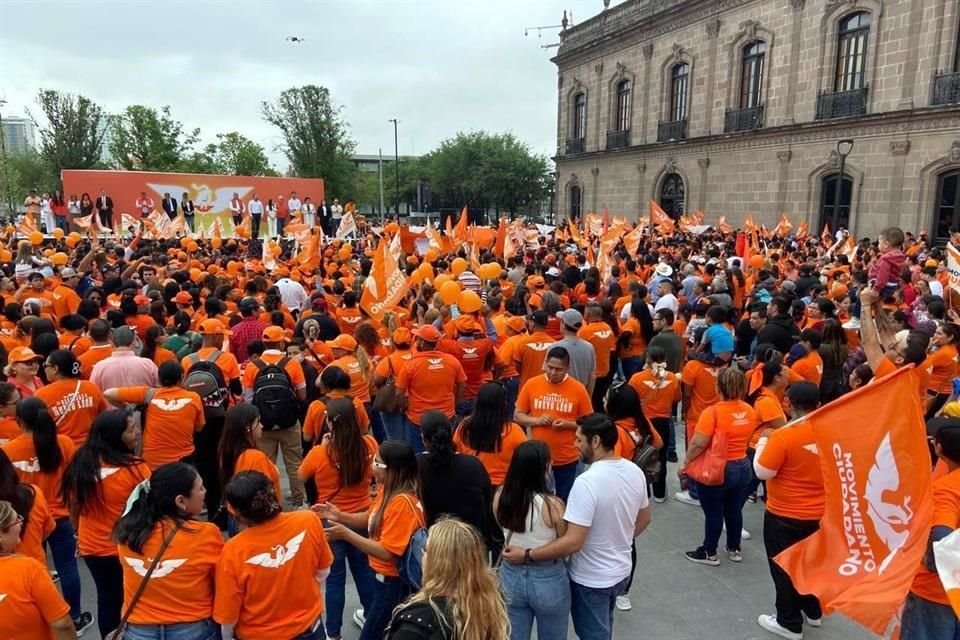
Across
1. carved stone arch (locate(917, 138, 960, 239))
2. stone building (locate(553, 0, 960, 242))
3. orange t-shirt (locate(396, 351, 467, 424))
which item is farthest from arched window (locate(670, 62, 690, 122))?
orange t-shirt (locate(396, 351, 467, 424))

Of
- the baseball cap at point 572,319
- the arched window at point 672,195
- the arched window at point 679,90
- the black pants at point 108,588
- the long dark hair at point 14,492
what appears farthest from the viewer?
the arched window at point 672,195

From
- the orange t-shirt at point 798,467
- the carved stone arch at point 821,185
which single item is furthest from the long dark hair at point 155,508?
the carved stone arch at point 821,185

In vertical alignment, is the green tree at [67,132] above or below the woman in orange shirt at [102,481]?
above

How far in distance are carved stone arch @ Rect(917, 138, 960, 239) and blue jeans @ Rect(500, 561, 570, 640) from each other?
21.8 m

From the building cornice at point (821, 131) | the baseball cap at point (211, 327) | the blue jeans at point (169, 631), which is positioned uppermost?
the building cornice at point (821, 131)

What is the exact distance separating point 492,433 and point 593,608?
1.27 metres

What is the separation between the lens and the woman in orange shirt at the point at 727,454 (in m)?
4.77

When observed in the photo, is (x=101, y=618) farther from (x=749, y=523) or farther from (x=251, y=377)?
(x=749, y=523)

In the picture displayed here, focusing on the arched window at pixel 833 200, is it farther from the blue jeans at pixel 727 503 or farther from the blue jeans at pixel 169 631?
the blue jeans at pixel 169 631

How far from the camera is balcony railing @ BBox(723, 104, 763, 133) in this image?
26.0 m

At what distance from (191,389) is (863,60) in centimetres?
2446

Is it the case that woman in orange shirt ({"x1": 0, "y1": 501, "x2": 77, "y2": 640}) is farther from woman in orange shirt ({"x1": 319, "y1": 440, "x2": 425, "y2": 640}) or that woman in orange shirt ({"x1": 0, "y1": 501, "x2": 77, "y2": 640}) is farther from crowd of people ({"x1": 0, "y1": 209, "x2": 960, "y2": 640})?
woman in orange shirt ({"x1": 319, "y1": 440, "x2": 425, "y2": 640})

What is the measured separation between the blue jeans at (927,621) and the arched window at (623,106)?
33110 mm

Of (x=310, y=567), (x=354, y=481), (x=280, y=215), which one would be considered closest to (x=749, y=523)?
(x=354, y=481)
